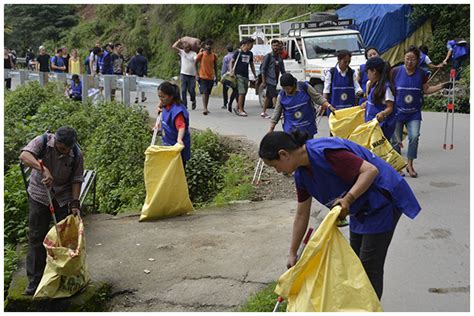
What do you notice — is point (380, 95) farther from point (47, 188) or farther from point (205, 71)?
point (205, 71)

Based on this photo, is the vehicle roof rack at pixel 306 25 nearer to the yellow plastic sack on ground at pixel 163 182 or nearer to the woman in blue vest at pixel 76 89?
the woman in blue vest at pixel 76 89

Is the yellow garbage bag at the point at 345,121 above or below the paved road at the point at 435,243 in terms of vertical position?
above

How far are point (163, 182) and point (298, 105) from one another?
6.55 feet

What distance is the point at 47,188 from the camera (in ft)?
18.5

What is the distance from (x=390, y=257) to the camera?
5855 mm

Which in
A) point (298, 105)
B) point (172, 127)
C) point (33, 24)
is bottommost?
point (172, 127)

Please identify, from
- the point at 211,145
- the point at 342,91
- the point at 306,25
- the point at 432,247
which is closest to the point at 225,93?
the point at 306,25

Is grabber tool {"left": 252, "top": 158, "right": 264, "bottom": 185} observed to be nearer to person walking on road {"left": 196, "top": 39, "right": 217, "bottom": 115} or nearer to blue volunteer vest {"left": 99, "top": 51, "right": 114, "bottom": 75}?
person walking on road {"left": 196, "top": 39, "right": 217, "bottom": 115}

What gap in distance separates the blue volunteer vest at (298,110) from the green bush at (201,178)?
1.75 m

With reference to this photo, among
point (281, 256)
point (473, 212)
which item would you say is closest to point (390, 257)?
point (281, 256)

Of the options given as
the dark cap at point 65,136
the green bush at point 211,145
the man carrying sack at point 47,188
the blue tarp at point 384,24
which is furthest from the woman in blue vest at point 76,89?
the dark cap at point 65,136

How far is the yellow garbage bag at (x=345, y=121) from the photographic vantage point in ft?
27.7

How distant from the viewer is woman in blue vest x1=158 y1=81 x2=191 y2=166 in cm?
756

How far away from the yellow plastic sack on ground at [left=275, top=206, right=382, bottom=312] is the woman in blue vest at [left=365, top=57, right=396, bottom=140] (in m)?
4.31
